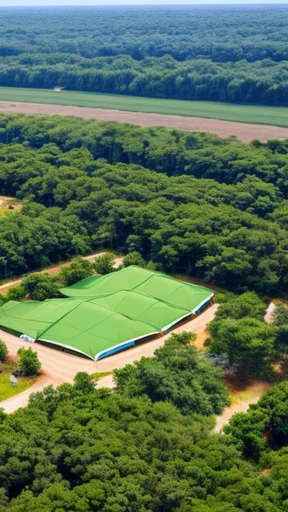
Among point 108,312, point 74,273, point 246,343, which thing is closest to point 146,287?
point 108,312

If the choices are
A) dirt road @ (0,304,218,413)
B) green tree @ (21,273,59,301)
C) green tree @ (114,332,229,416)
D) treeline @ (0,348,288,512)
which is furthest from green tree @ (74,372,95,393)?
green tree @ (21,273,59,301)

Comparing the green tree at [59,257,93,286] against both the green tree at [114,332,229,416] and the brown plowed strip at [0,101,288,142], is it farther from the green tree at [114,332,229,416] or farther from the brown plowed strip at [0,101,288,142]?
the brown plowed strip at [0,101,288,142]

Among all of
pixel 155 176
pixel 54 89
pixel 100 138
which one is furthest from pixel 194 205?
pixel 54 89

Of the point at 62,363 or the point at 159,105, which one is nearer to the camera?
the point at 62,363

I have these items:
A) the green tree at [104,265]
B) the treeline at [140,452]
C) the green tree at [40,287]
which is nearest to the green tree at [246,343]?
the treeline at [140,452]

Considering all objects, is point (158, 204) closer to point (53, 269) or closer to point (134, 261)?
point (134, 261)

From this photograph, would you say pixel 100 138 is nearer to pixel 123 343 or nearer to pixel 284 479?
pixel 123 343

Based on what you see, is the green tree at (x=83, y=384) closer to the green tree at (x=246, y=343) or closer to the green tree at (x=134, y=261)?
the green tree at (x=246, y=343)
